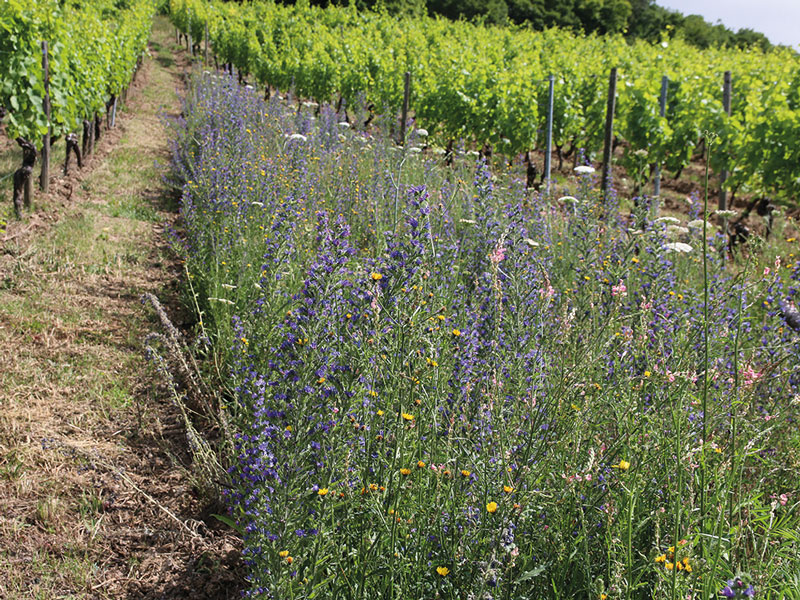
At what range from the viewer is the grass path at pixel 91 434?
2.87 meters

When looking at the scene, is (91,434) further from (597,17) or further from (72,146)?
(597,17)

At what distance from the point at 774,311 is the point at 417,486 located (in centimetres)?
259

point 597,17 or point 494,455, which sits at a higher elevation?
point 597,17

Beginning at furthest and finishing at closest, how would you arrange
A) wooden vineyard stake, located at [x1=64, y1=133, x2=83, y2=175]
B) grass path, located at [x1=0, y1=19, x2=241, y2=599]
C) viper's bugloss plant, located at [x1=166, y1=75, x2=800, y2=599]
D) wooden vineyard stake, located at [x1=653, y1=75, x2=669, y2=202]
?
wooden vineyard stake, located at [x1=653, y1=75, x2=669, y2=202], wooden vineyard stake, located at [x1=64, y1=133, x2=83, y2=175], grass path, located at [x1=0, y1=19, x2=241, y2=599], viper's bugloss plant, located at [x1=166, y1=75, x2=800, y2=599]

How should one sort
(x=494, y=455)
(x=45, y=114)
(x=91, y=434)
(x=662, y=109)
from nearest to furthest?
(x=494, y=455) → (x=91, y=434) → (x=45, y=114) → (x=662, y=109)

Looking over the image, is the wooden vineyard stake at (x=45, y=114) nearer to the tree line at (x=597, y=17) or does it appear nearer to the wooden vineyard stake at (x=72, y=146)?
the wooden vineyard stake at (x=72, y=146)

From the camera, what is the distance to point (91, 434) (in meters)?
3.80

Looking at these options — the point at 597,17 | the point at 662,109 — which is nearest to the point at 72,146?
the point at 662,109

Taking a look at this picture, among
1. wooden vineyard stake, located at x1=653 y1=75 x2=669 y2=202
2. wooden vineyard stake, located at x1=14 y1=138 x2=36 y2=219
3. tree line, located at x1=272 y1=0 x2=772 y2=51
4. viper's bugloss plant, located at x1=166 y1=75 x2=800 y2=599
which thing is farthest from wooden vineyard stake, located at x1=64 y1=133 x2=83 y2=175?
tree line, located at x1=272 y1=0 x2=772 y2=51

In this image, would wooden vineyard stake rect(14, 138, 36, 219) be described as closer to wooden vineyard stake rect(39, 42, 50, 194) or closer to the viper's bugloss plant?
wooden vineyard stake rect(39, 42, 50, 194)

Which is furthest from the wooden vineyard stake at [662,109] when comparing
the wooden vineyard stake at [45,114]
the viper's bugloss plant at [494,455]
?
the wooden vineyard stake at [45,114]

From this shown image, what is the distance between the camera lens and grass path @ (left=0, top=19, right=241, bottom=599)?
2.87 m

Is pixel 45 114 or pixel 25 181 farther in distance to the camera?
pixel 45 114

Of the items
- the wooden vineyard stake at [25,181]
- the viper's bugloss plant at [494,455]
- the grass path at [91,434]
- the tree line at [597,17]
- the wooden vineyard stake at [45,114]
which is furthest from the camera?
the tree line at [597,17]
